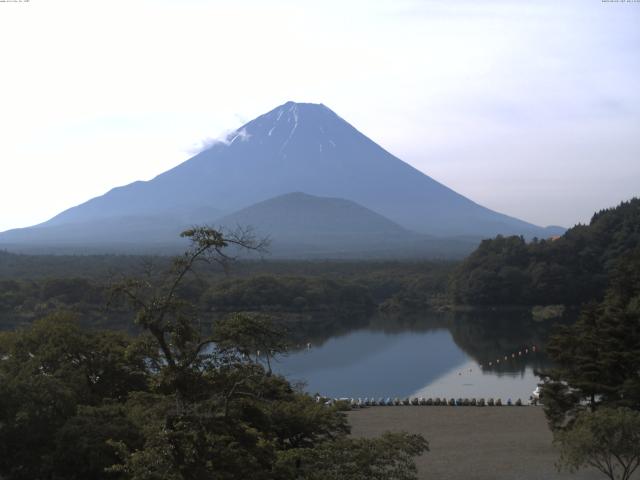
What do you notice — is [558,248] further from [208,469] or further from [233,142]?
[233,142]

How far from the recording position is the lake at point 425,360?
74.5 ft

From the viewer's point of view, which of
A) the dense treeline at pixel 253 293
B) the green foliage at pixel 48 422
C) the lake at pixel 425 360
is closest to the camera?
the green foliage at pixel 48 422

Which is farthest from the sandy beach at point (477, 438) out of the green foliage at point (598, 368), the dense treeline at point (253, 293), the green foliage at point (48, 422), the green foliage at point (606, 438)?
the dense treeline at point (253, 293)

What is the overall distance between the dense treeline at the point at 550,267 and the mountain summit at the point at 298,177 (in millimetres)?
91872

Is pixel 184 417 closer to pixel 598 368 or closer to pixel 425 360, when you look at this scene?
pixel 598 368

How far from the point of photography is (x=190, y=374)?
6.07m

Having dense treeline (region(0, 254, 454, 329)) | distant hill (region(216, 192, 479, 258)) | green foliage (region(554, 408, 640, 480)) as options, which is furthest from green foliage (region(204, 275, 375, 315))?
distant hill (region(216, 192, 479, 258))

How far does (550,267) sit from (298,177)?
102706 millimetres

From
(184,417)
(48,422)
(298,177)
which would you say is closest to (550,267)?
(48,422)

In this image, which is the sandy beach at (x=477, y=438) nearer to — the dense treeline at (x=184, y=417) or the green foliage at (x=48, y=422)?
the dense treeline at (x=184, y=417)

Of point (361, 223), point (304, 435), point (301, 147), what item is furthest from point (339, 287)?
point (301, 147)

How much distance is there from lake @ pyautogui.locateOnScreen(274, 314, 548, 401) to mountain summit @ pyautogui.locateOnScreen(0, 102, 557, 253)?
103m

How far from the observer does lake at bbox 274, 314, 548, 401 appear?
22.7 metres

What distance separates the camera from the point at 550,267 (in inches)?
1709
